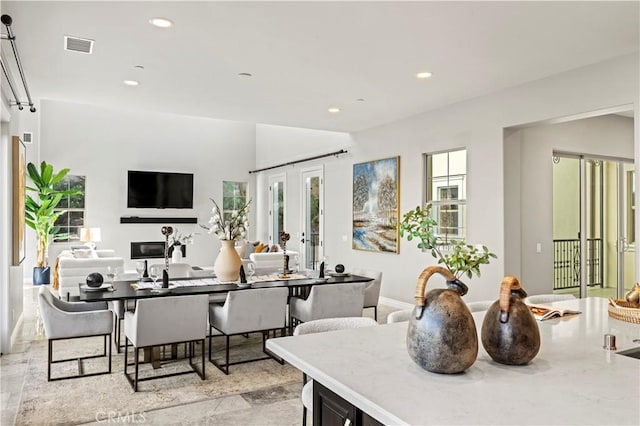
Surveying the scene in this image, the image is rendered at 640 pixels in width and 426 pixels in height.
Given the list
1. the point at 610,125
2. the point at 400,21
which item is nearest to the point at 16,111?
the point at 400,21

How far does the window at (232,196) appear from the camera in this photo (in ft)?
40.1

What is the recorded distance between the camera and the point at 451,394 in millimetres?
1356

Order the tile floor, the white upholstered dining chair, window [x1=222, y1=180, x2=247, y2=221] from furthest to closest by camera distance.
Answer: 1. window [x1=222, y1=180, x2=247, y2=221]
2. the white upholstered dining chair
3. the tile floor

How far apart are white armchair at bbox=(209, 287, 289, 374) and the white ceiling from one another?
2.16 metres

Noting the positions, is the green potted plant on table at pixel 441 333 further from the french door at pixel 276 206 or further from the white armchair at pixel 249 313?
the french door at pixel 276 206

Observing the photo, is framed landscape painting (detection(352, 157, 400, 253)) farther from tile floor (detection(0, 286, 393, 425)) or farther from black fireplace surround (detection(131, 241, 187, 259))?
black fireplace surround (detection(131, 241, 187, 259))

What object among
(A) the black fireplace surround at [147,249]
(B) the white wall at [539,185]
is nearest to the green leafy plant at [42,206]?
→ (A) the black fireplace surround at [147,249]

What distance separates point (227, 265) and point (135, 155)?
24.3ft

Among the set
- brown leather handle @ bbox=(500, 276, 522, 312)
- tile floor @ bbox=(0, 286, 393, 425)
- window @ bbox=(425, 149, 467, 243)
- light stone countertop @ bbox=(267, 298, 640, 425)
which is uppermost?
window @ bbox=(425, 149, 467, 243)

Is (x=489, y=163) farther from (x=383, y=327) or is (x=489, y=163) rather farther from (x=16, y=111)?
(x=16, y=111)

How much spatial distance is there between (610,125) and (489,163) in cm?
225

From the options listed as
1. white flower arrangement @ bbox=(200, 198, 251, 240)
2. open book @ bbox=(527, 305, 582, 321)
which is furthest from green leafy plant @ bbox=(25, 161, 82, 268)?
open book @ bbox=(527, 305, 582, 321)

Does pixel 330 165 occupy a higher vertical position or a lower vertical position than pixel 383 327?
higher

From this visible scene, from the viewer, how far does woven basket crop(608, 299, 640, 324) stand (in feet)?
7.74
